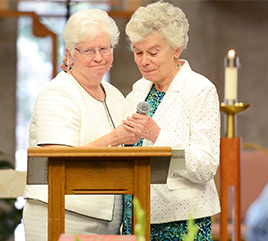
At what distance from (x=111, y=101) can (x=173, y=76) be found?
0.33 m

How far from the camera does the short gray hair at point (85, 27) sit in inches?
85.0

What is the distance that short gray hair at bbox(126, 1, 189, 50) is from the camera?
7.08ft

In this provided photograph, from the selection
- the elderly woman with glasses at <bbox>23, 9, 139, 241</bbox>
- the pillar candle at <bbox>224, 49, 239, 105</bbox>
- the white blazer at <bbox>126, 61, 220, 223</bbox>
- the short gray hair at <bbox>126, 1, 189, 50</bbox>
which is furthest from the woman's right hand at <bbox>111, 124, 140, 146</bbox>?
the pillar candle at <bbox>224, 49, 239, 105</bbox>

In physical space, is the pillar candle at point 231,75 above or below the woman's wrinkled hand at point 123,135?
above

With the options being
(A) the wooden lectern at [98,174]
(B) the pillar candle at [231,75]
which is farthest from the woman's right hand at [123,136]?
(B) the pillar candle at [231,75]

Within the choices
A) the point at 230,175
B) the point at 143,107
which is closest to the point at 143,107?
the point at 143,107

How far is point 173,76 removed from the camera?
2.30 meters

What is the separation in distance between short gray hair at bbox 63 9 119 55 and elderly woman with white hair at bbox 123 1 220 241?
113 millimetres

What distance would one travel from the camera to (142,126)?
1891 millimetres

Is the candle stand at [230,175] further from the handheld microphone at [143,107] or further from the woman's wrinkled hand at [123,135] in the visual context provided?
the handheld microphone at [143,107]

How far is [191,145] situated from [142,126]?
0.26 m

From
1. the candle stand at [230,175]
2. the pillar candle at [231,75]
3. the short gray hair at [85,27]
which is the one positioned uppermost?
the short gray hair at [85,27]

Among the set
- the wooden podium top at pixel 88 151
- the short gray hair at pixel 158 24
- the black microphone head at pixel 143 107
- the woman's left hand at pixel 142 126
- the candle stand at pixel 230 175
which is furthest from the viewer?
the candle stand at pixel 230 175

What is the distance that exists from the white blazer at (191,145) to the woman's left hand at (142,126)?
6cm
